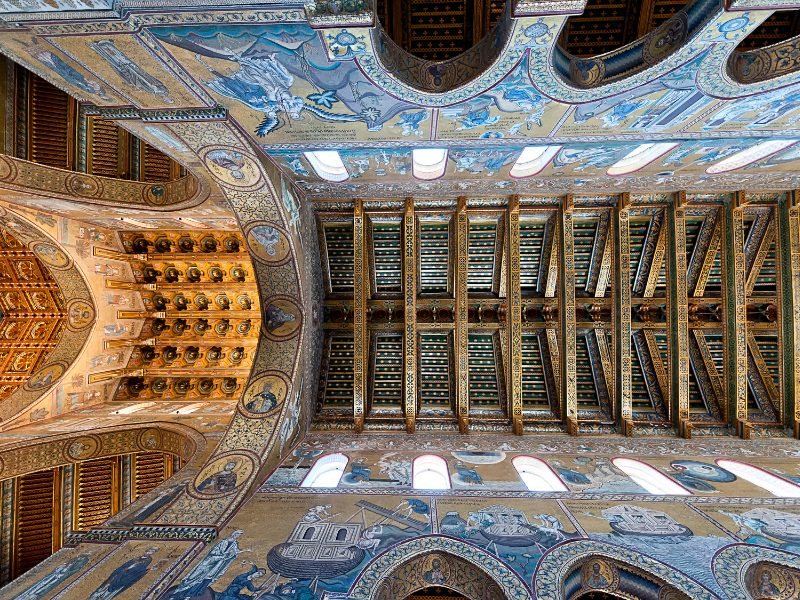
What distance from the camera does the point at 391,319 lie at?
10062mm

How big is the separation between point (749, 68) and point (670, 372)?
6.31m

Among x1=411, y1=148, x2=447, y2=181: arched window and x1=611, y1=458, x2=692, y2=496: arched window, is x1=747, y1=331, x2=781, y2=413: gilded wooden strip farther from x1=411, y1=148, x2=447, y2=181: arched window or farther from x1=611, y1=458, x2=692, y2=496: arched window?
x1=411, y1=148, x2=447, y2=181: arched window

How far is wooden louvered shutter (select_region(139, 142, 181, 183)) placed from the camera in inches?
399

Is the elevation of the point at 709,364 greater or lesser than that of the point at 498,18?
lesser

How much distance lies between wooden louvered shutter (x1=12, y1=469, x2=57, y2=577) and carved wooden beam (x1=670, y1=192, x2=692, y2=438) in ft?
49.6

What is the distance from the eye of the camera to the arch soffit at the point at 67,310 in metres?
8.59

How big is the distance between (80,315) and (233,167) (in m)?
7.03

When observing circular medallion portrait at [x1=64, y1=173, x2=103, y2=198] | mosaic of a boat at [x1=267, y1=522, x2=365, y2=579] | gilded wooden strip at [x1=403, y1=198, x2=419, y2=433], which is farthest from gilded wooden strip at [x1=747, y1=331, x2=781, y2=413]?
circular medallion portrait at [x1=64, y1=173, x2=103, y2=198]

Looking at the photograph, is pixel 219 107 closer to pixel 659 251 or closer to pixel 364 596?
pixel 364 596

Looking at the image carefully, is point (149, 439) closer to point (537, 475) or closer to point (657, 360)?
point (537, 475)

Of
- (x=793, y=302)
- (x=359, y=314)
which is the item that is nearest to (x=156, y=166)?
(x=359, y=314)

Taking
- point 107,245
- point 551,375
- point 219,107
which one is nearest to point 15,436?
point 107,245

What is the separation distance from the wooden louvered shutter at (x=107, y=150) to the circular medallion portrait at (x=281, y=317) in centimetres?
567

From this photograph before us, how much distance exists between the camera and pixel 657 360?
→ 9758 millimetres
